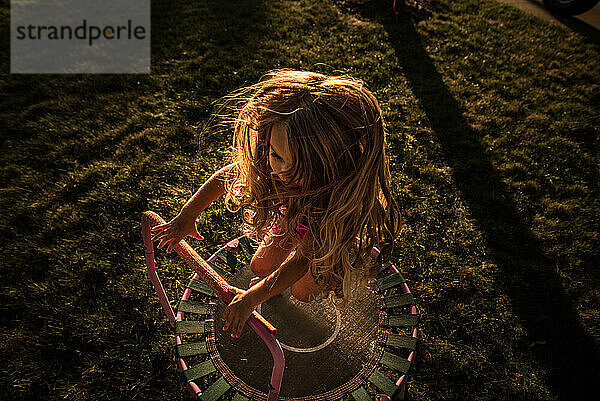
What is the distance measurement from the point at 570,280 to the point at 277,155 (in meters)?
2.08

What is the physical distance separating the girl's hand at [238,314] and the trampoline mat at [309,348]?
486mm

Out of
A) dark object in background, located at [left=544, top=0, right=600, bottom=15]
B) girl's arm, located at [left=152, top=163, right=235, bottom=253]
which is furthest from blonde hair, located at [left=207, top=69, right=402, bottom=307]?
dark object in background, located at [left=544, top=0, right=600, bottom=15]

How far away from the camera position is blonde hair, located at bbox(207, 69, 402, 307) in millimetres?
1209

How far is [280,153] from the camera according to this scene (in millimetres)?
1263

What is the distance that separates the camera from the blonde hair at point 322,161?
1.21 m

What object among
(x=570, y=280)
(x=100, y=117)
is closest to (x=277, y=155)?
(x=570, y=280)

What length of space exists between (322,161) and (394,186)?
1.78 m

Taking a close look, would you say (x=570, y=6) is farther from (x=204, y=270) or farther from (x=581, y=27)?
(x=204, y=270)

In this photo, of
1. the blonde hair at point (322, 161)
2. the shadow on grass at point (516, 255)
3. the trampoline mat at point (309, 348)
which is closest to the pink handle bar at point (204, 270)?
the blonde hair at point (322, 161)

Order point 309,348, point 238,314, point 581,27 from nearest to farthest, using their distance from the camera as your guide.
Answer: point 238,314 → point 309,348 → point 581,27

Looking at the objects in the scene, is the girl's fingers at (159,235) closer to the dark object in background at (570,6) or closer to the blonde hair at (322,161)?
the blonde hair at (322,161)

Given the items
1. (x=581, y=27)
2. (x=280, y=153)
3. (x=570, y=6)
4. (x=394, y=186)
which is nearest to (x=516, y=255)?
(x=394, y=186)

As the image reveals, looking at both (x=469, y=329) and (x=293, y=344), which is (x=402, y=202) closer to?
(x=469, y=329)

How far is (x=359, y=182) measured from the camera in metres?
1.29
